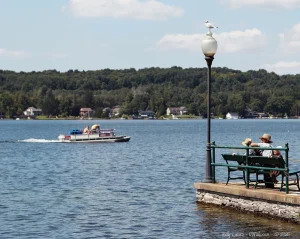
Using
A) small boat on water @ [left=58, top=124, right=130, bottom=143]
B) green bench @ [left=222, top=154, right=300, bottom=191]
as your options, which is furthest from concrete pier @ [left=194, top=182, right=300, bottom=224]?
small boat on water @ [left=58, top=124, right=130, bottom=143]

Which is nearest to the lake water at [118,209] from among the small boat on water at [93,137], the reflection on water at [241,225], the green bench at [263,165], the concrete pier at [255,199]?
the reflection on water at [241,225]

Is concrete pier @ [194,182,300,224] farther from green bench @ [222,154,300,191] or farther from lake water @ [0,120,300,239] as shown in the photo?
green bench @ [222,154,300,191]

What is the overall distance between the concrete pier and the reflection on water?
0.18 meters

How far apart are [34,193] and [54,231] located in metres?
9.81

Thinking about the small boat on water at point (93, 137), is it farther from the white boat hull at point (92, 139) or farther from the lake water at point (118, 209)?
the lake water at point (118, 209)

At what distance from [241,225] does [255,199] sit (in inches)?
→ 43.4

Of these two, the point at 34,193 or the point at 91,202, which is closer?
the point at 91,202

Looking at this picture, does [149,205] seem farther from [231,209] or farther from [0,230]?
[0,230]

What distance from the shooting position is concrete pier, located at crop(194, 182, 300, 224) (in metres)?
19.3

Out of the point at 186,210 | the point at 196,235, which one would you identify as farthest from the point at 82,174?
the point at 196,235

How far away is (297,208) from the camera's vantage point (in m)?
19.0

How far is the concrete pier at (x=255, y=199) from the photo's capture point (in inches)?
759

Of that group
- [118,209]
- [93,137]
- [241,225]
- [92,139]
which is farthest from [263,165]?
[93,137]

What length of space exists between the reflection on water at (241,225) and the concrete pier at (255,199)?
178mm
